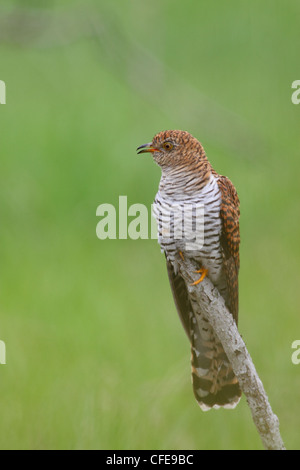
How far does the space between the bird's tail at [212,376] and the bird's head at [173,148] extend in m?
0.72

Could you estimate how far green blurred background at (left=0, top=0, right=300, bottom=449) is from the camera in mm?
3152

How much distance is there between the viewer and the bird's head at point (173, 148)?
2316mm

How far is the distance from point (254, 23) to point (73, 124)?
7.93 ft

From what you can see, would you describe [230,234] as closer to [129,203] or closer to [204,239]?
[204,239]

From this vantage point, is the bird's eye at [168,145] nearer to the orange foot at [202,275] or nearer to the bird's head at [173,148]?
the bird's head at [173,148]

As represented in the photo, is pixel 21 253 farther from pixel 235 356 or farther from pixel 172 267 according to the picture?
pixel 235 356

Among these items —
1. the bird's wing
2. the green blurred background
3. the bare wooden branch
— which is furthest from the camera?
the green blurred background

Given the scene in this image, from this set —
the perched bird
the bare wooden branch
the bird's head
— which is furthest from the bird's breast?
the bare wooden branch

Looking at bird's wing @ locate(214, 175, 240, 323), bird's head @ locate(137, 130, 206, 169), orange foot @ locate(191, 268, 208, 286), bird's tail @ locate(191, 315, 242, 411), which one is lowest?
bird's tail @ locate(191, 315, 242, 411)

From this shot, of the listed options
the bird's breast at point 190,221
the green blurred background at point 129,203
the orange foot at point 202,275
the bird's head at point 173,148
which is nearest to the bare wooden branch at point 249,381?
the orange foot at point 202,275

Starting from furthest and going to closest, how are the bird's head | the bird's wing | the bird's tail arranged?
the bird's tail, the bird's wing, the bird's head

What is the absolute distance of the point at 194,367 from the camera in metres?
2.76

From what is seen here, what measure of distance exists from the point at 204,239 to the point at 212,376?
1.66 feet

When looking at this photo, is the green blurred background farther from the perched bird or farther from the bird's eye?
the bird's eye
